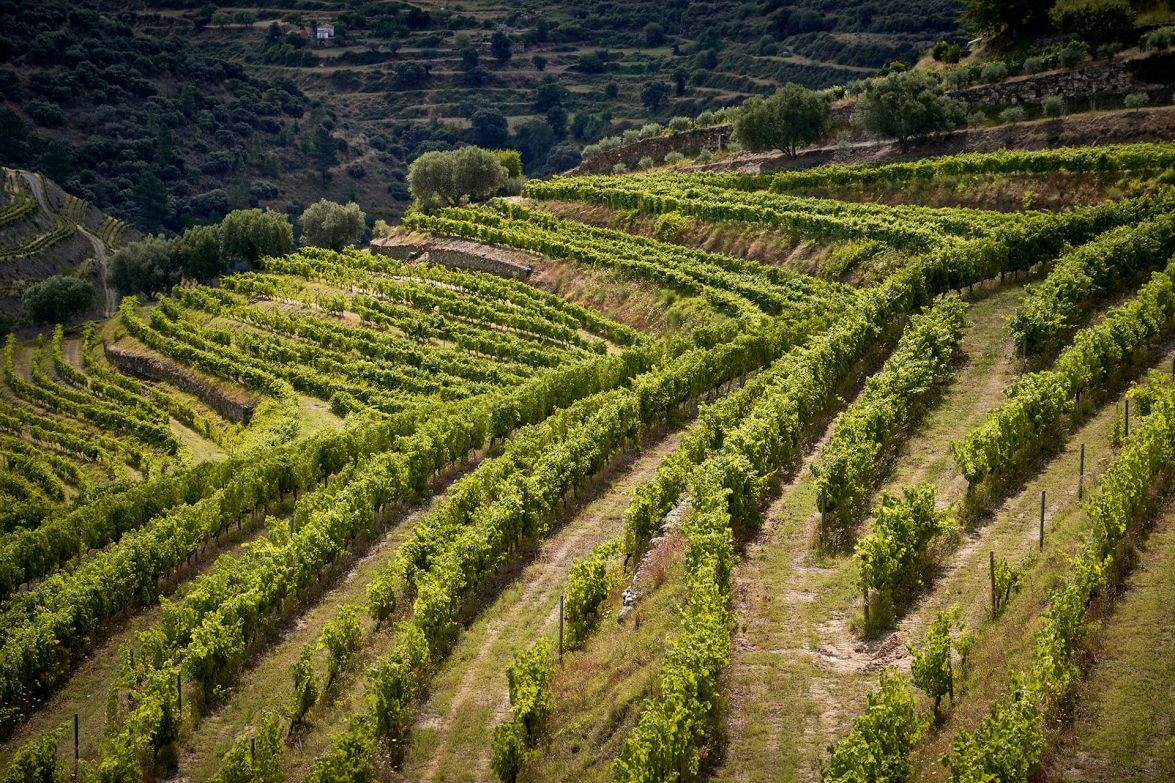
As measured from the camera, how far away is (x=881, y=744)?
20656 millimetres

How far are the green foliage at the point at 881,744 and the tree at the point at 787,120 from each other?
71.4 meters

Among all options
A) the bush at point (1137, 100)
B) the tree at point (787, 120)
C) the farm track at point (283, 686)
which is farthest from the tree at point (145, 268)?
the bush at point (1137, 100)

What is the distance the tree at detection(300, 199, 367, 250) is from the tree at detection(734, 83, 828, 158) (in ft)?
143

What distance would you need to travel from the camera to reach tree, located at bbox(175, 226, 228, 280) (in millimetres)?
108125

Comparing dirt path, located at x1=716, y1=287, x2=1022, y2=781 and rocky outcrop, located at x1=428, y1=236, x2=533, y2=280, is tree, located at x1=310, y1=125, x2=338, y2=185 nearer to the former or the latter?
rocky outcrop, located at x1=428, y1=236, x2=533, y2=280

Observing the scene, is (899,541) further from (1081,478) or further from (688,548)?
(1081,478)

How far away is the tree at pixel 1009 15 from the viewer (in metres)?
86.7

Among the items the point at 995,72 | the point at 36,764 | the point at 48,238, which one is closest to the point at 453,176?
the point at 995,72

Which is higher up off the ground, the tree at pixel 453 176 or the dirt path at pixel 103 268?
the tree at pixel 453 176

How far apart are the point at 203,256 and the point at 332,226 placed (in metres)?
13.0

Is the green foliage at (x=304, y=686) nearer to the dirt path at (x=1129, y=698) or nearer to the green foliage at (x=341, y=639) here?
the green foliage at (x=341, y=639)

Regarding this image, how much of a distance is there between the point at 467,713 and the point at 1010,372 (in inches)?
970

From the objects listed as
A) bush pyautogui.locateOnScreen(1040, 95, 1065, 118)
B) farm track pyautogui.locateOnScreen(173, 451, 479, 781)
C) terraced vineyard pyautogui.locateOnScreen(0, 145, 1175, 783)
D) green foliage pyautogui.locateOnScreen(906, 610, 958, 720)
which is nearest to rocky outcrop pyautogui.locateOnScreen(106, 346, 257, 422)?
terraced vineyard pyautogui.locateOnScreen(0, 145, 1175, 783)

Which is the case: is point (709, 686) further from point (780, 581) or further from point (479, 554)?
point (479, 554)
